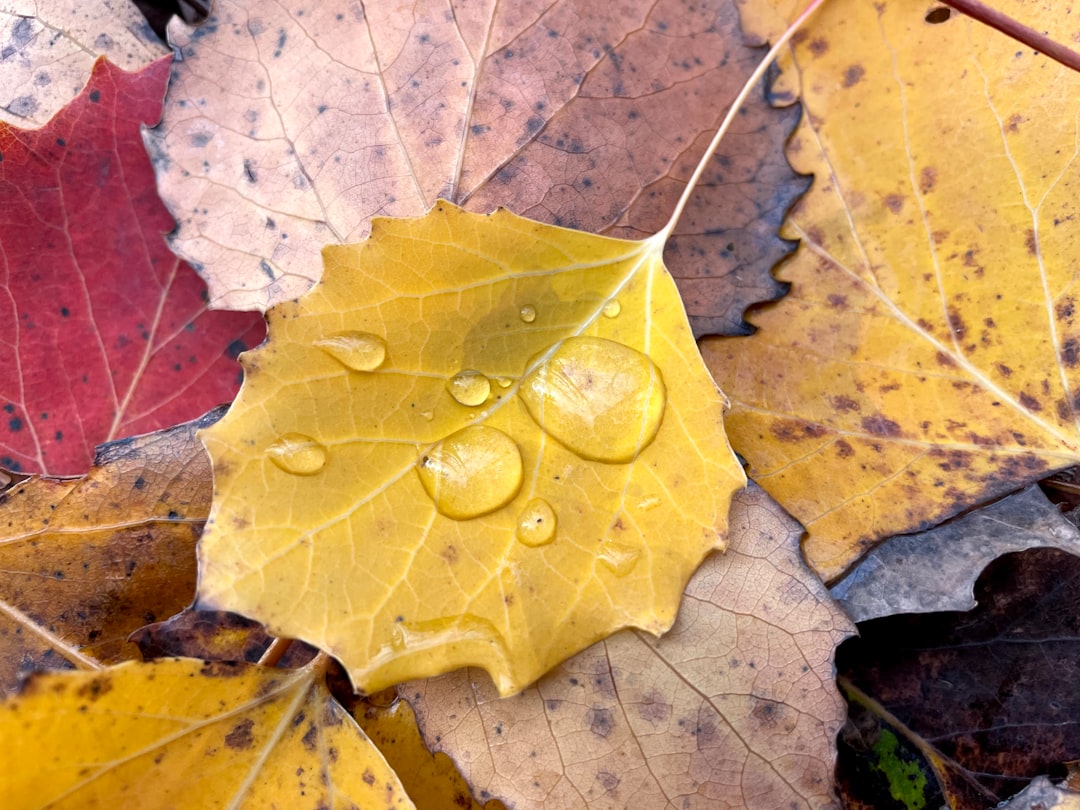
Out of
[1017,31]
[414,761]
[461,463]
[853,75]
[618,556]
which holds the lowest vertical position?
[414,761]

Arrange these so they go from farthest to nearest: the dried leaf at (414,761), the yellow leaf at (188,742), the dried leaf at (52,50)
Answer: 1. the dried leaf at (52,50)
2. the dried leaf at (414,761)
3. the yellow leaf at (188,742)

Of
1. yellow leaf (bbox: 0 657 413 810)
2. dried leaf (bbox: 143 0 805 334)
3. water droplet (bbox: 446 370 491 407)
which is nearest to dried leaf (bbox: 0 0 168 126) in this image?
dried leaf (bbox: 143 0 805 334)

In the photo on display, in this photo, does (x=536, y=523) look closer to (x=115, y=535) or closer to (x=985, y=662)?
(x=115, y=535)

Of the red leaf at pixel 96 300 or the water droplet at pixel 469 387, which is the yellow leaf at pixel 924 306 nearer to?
the water droplet at pixel 469 387

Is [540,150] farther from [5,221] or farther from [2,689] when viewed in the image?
[2,689]

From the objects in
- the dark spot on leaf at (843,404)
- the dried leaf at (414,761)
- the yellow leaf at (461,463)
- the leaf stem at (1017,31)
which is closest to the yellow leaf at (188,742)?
the dried leaf at (414,761)

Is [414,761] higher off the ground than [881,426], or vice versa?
[881,426]

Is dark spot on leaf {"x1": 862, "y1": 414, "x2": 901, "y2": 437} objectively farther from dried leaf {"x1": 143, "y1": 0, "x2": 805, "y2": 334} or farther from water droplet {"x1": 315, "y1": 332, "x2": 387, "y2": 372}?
water droplet {"x1": 315, "y1": 332, "x2": 387, "y2": 372}

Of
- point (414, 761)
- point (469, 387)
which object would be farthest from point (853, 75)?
point (414, 761)
